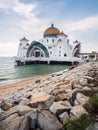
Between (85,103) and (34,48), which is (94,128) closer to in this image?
(85,103)

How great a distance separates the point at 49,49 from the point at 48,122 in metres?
65.3

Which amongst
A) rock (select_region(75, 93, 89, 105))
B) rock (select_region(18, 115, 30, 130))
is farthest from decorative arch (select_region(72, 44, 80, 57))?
rock (select_region(18, 115, 30, 130))

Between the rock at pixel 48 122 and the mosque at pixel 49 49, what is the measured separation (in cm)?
5684

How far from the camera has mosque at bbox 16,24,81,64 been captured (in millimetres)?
64500

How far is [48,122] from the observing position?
4.36 meters

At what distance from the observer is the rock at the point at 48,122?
14.1ft

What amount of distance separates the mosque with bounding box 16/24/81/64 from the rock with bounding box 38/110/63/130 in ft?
186

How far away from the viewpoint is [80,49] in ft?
234

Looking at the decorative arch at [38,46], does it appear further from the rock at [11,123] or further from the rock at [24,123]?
the rock at [24,123]

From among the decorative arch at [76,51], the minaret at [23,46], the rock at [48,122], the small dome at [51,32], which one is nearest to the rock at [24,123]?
the rock at [48,122]

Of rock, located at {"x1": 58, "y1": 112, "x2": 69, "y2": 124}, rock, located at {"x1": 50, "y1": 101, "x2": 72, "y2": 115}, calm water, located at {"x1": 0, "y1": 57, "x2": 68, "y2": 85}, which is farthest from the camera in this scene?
calm water, located at {"x1": 0, "y1": 57, "x2": 68, "y2": 85}

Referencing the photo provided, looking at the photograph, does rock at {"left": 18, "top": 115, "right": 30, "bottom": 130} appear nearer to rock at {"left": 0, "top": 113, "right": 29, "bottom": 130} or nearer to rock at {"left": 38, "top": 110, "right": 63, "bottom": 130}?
rock at {"left": 0, "top": 113, "right": 29, "bottom": 130}

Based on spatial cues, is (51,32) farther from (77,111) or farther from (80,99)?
(77,111)

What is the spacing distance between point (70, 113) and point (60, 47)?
209 feet
